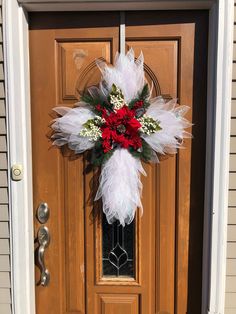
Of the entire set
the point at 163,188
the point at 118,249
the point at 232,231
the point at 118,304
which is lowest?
the point at 118,304

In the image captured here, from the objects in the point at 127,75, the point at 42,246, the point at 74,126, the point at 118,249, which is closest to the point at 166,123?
the point at 127,75

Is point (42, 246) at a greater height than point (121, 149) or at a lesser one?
lesser

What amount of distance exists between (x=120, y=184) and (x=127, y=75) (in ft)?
2.03

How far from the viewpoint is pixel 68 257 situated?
248 cm

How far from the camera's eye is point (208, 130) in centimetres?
230

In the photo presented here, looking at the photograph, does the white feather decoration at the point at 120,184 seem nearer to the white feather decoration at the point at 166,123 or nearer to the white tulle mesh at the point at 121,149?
the white tulle mesh at the point at 121,149

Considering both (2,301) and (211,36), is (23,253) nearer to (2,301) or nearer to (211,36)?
(2,301)

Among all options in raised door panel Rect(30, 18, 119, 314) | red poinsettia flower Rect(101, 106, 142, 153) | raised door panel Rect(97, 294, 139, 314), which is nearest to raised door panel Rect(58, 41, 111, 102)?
raised door panel Rect(30, 18, 119, 314)

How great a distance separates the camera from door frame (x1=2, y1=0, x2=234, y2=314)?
7.18 ft

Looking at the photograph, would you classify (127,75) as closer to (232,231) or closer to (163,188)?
(163,188)

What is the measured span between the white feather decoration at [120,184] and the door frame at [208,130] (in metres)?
0.43

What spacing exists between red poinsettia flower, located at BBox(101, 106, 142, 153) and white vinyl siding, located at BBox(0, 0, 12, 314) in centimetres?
58

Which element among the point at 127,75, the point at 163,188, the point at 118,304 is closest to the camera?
the point at 127,75

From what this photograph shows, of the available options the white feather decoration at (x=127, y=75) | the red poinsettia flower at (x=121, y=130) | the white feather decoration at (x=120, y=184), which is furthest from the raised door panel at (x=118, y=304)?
the white feather decoration at (x=127, y=75)
